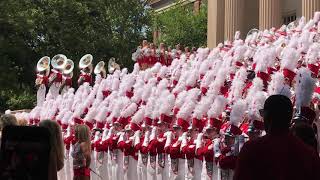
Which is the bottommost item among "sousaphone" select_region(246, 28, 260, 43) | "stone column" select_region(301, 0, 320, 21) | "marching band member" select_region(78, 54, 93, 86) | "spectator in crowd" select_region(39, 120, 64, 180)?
"spectator in crowd" select_region(39, 120, 64, 180)

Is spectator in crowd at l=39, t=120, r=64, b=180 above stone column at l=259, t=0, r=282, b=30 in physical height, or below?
below

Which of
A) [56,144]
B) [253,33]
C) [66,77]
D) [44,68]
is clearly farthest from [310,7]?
[56,144]

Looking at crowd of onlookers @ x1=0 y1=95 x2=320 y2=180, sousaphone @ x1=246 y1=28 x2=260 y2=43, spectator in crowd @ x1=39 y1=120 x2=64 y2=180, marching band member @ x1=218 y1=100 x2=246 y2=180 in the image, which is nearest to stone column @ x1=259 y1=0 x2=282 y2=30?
sousaphone @ x1=246 y1=28 x2=260 y2=43

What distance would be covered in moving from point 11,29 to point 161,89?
1026 inches

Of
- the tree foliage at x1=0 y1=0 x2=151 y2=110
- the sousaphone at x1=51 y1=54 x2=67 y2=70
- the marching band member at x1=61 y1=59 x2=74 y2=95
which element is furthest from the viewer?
the tree foliage at x1=0 y1=0 x2=151 y2=110

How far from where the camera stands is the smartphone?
4.50 metres

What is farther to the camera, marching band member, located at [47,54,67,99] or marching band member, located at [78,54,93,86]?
marching band member, located at [47,54,67,99]

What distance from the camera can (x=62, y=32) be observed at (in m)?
40.0

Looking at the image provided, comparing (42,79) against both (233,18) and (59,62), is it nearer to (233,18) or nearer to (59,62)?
(59,62)

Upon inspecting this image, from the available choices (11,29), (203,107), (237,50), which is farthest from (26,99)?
(203,107)

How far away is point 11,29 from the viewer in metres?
37.2

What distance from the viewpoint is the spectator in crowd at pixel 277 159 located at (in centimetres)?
393

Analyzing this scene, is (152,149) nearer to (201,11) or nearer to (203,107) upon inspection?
(203,107)

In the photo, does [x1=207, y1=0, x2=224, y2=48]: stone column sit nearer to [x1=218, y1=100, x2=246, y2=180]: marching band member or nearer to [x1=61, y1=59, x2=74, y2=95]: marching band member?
[x1=61, y1=59, x2=74, y2=95]: marching band member
